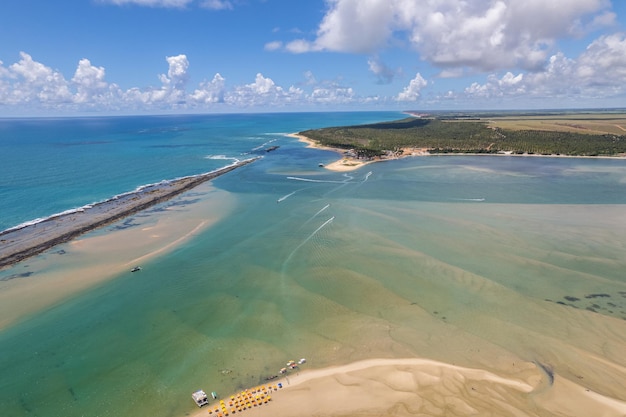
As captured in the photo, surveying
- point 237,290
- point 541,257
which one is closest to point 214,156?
point 237,290

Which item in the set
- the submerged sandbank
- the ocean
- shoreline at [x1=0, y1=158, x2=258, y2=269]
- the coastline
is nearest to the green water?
the ocean

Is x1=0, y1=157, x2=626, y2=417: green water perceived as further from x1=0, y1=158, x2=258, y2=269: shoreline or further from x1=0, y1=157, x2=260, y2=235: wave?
x1=0, y1=157, x2=260, y2=235: wave

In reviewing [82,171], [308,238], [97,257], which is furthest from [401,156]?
[97,257]

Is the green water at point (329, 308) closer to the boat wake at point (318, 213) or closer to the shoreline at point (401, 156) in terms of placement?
the boat wake at point (318, 213)

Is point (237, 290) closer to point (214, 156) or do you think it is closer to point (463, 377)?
point (463, 377)

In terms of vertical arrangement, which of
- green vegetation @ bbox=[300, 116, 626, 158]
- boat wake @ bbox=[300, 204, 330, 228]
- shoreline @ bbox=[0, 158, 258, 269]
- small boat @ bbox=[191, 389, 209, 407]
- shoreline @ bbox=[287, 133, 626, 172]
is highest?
green vegetation @ bbox=[300, 116, 626, 158]

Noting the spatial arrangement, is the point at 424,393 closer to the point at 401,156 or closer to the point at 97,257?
the point at 97,257

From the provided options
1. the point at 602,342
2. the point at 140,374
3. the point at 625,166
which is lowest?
the point at 140,374
